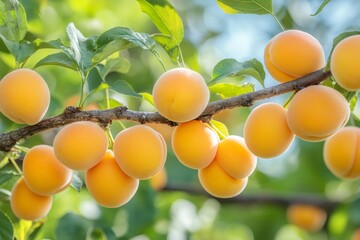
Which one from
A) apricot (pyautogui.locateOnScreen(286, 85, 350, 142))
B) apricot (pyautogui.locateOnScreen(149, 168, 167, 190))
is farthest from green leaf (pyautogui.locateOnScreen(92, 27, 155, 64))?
apricot (pyautogui.locateOnScreen(149, 168, 167, 190))

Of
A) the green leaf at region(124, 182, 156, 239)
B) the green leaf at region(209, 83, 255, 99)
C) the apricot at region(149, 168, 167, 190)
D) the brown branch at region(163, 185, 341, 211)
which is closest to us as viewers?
the green leaf at region(209, 83, 255, 99)

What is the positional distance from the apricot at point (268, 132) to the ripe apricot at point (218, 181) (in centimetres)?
10

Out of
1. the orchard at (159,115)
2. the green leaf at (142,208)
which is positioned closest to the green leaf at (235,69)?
the orchard at (159,115)

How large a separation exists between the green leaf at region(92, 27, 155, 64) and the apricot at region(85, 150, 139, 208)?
217 mm

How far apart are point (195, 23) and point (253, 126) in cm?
202

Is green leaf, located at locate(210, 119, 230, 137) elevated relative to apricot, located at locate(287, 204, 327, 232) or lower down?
elevated

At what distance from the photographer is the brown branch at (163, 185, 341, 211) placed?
2.55 m

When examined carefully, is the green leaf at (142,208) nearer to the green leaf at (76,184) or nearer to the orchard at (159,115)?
the orchard at (159,115)

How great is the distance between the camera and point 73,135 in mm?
1197

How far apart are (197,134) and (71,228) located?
63 cm

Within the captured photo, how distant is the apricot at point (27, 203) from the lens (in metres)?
1.36

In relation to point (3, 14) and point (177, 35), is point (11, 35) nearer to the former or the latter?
point (3, 14)

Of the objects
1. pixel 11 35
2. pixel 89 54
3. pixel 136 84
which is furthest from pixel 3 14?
pixel 136 84

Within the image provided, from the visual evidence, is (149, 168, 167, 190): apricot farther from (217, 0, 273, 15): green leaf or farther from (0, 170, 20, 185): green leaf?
(217, 0, 273, 15): green leaf
